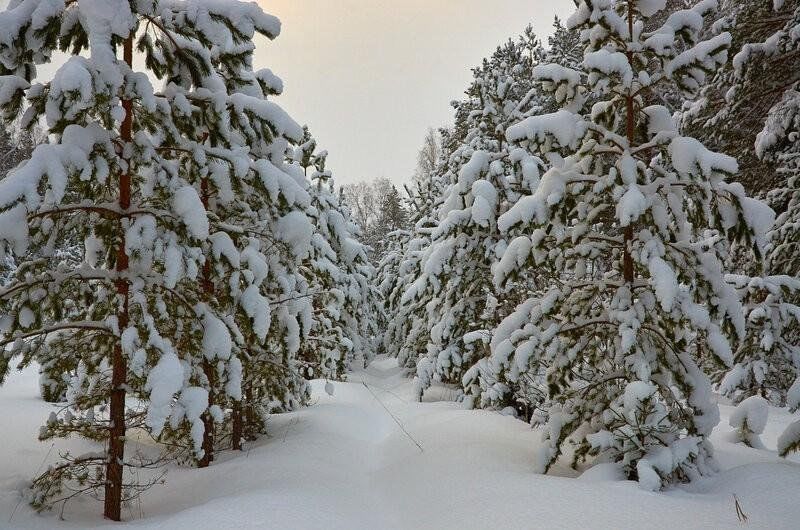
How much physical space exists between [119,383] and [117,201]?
190 centimetres

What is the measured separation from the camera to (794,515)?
4113 millimetres

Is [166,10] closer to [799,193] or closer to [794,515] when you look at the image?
[794,515]

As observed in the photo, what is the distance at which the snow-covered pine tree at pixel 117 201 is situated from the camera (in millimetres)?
4570

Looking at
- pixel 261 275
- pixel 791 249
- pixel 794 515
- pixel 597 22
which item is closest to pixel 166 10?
pixel 261 275

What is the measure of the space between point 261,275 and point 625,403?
436cm

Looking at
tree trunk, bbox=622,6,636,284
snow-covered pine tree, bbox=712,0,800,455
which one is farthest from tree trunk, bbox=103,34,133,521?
snow-covered pine tree, bbox=712,0,800,455

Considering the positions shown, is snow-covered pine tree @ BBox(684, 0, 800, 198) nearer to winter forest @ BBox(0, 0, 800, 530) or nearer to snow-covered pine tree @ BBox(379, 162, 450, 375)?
winter forest @ BBox(0, 0, 800, 530)

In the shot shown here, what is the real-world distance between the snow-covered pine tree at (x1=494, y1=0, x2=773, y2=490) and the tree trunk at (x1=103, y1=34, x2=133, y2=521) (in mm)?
4107

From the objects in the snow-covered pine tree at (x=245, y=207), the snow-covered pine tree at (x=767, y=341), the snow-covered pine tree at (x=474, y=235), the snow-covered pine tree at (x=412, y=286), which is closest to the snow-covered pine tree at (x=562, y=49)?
the snow-covered pine tree at (x=412, y=286)

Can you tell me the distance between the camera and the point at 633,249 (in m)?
5.80

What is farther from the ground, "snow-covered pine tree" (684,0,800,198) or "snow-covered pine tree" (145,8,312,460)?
"snow-covered pine tree" (684,0,800,198)

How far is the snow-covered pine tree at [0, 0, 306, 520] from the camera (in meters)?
4.57

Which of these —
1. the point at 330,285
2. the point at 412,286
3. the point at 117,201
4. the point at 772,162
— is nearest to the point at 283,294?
the point at 117,201

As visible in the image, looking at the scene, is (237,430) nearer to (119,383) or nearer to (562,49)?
(119,383)
